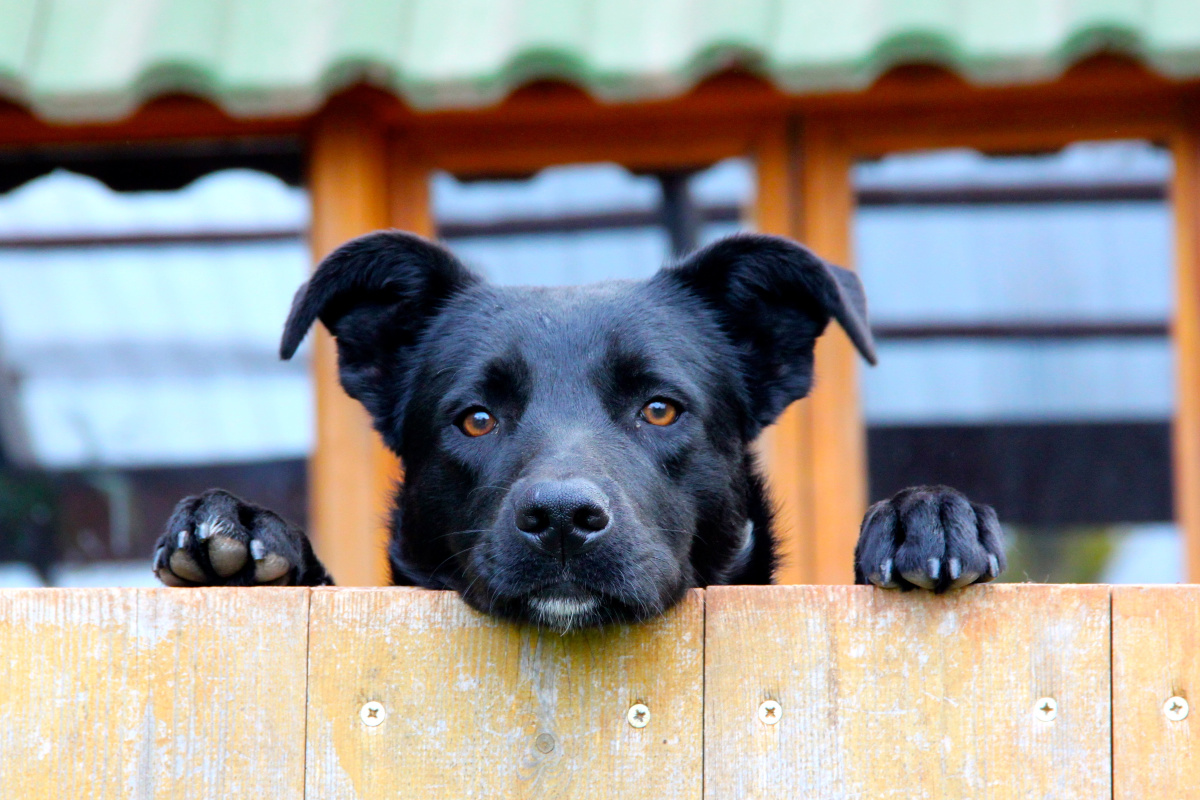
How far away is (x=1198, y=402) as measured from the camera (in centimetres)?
448

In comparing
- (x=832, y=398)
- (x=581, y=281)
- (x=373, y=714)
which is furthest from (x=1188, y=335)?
(x=373, y=714)

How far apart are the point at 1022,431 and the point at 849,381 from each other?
2.20ft

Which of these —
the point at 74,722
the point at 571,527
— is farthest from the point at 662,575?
the point at 74,722

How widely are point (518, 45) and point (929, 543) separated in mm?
2591

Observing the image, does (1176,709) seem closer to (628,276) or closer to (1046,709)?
(1046,709)

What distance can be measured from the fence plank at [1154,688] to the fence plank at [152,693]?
3.90 ft

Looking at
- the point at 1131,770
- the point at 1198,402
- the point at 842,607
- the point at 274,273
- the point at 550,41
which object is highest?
the point at 550,41

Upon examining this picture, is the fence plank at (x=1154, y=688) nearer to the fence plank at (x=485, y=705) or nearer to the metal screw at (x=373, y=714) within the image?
the fence plank at (x=485, y=705)

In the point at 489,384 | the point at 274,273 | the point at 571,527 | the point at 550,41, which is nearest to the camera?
the point at 571,527

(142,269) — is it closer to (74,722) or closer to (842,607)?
(74,722)

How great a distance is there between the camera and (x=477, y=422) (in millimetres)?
2662

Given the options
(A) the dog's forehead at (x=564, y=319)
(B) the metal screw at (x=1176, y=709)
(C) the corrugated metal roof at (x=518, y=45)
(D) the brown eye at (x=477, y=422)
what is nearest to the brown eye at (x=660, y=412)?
(A) the dog's forehead at (x=564, y=319)

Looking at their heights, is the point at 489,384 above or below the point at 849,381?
below

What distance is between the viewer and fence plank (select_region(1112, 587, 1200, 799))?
1.87m
